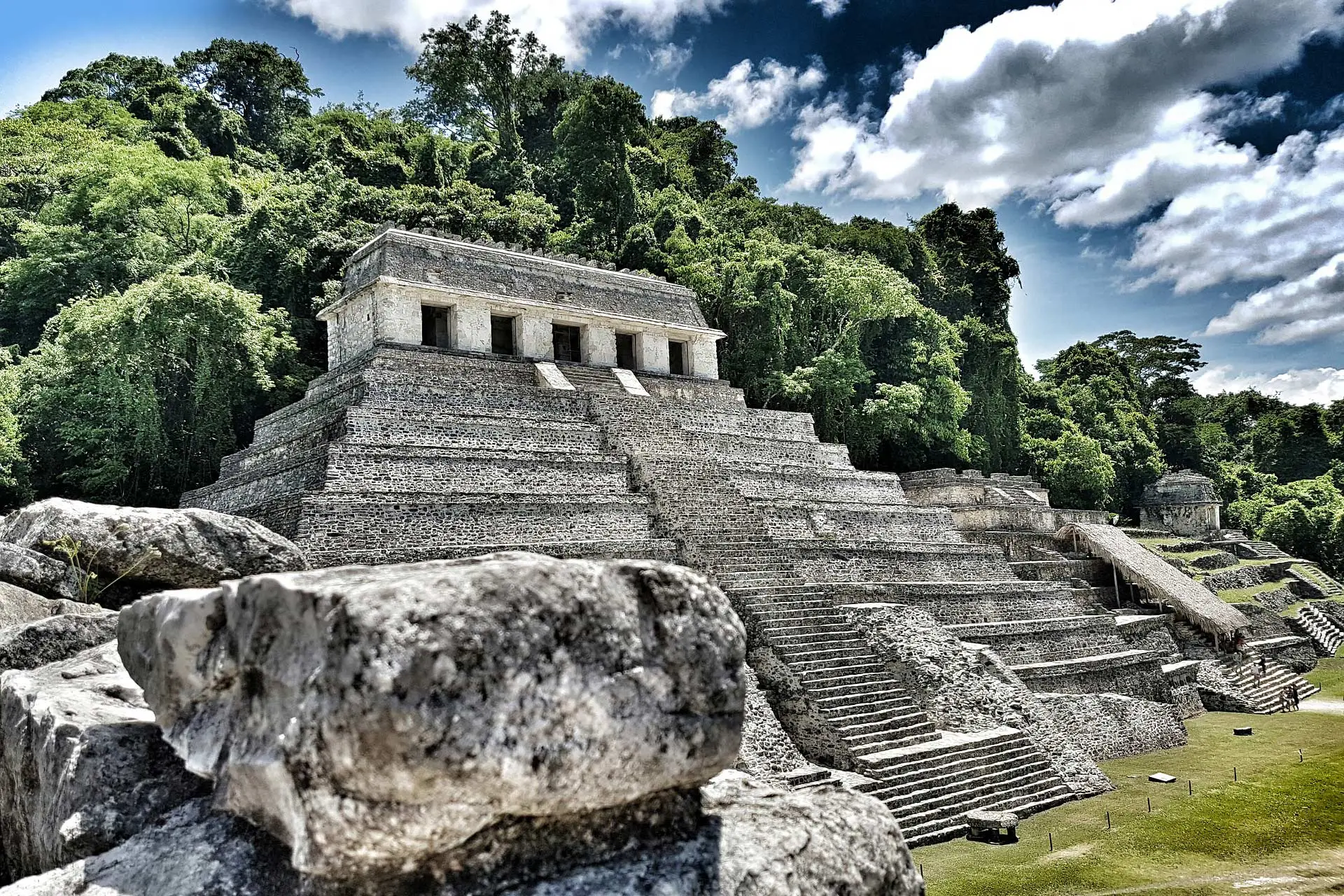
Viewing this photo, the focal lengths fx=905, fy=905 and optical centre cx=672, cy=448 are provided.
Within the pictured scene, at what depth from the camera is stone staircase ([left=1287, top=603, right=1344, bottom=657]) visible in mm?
29203

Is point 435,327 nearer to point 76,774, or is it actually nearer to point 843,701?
point 843,701

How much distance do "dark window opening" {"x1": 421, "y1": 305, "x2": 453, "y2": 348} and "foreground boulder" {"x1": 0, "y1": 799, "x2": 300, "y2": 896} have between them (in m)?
18.5

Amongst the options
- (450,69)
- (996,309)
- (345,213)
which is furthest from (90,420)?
(996,309)

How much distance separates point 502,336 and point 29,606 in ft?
60.0

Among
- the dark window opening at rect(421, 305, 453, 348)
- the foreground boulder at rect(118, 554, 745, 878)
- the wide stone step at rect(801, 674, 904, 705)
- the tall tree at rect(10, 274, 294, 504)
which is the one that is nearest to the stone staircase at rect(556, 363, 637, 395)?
the dark window opening at rect(421, 305, 453, 348)

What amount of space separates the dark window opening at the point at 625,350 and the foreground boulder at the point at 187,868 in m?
22.0

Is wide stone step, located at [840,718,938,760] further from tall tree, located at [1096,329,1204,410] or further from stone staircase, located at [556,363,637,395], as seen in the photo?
tall tree, located at [1096,329,1204,410]

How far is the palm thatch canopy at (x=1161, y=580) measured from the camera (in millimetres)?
24641

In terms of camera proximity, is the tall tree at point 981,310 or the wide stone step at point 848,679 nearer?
the wide stone step at point 848,679

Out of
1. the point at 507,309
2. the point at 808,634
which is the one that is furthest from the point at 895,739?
the point at 507,309

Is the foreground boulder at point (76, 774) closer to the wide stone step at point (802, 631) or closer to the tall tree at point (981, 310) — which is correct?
the wide stone step at point (802, 631)

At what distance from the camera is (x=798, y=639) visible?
1386 centimetres

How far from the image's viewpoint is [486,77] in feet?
164

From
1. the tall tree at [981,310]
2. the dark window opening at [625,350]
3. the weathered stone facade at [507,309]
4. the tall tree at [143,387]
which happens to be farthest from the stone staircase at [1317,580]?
the tall tree at [143,387]
